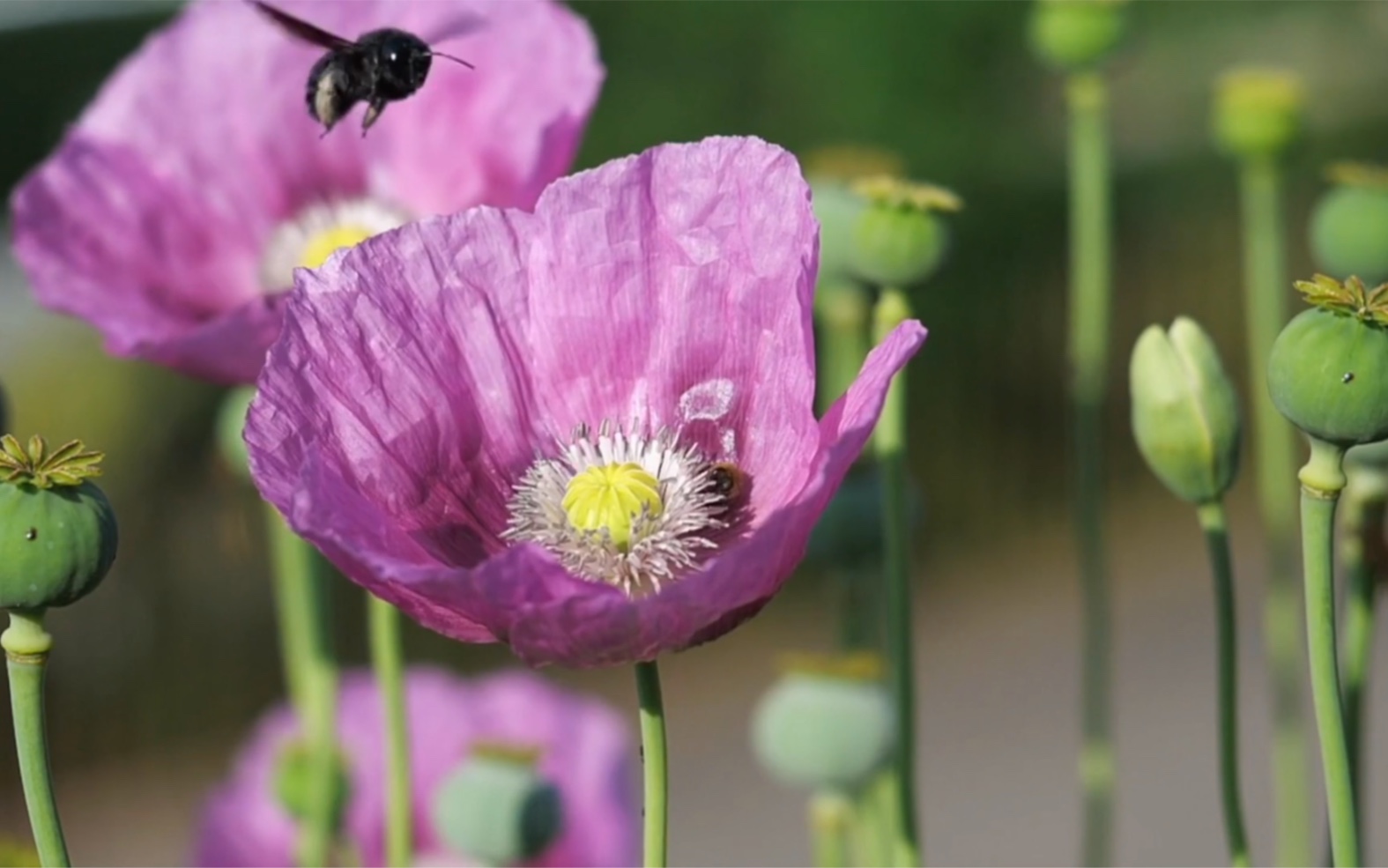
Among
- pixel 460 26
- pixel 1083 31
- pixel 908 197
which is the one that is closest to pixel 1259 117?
pixel 1083 31

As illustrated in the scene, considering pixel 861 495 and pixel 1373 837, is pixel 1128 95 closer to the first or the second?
pixel 1373 837

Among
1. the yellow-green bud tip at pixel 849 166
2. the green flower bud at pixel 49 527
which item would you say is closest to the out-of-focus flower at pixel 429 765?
the yellow-green bud tip at pixel 849 166

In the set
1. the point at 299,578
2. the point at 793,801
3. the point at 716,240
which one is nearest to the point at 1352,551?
the point at 716,240

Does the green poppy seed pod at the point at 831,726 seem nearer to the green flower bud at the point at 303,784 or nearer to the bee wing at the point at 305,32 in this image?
the green flower bud at the point at 303,784

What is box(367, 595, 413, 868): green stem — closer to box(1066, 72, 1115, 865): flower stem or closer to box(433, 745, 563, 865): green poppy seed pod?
box(433, 745, 563, 865): green poppy seed pod

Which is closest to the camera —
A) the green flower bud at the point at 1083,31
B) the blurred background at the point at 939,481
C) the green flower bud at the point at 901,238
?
the green flower bud at the point at 901,238

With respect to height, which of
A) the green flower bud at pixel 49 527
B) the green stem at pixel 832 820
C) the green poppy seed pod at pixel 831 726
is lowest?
the green stem at pixel 832 820

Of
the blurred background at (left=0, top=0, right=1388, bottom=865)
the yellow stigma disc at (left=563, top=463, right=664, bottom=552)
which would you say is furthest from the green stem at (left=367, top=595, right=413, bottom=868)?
the blurred background at (left=0, top=0, right=1388, bottom=865)
